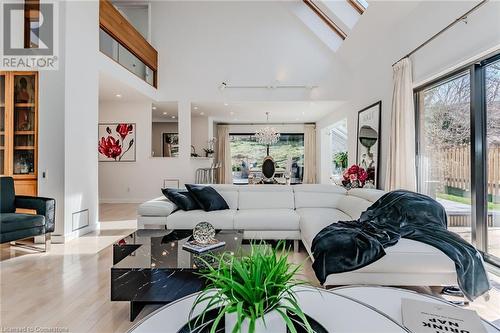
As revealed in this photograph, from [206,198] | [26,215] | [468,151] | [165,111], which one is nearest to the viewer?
[468,151]

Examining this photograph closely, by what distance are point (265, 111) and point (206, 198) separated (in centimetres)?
535

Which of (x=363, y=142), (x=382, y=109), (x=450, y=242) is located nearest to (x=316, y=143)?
(x=363, y=142)

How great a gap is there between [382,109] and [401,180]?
163cm

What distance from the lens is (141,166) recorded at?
287 inches

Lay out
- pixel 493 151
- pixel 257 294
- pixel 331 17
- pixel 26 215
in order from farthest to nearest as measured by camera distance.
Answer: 1. pixel 331 17
2. pixel 26 215
3. pixel 493 151
4. pixel 257 294

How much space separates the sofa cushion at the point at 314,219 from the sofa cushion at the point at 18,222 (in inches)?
120

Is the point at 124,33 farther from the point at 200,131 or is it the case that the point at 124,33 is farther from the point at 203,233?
the point at 203,233

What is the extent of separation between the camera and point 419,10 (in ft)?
12.5

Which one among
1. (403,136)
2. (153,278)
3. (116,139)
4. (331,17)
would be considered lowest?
(153,278)

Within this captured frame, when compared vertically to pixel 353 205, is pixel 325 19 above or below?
above

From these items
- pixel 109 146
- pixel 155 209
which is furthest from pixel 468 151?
pixel 109 146

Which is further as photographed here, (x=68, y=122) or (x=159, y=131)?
(x=159, y=131)

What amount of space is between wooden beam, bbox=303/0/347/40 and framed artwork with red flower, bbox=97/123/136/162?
5144 millimetres

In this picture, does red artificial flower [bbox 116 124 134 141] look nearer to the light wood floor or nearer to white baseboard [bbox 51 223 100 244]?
white baseboard [bbox 51 223 100 244]
